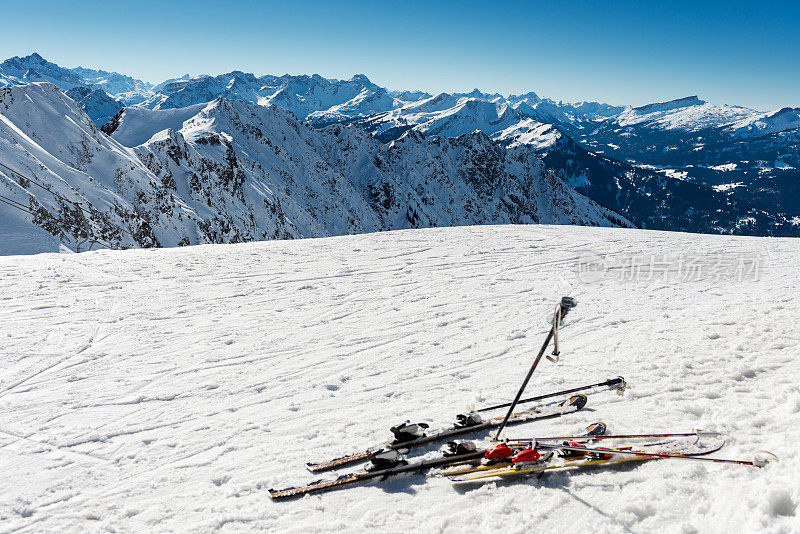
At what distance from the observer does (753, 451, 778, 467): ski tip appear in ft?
14.3

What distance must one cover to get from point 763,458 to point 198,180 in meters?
98.3

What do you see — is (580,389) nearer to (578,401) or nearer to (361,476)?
(578,401)

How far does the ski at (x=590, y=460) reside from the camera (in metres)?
4.77

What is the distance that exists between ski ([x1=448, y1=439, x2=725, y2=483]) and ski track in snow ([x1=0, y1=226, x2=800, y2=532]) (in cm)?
12

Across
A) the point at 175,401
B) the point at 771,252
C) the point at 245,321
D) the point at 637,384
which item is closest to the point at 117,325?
the point at 245,321

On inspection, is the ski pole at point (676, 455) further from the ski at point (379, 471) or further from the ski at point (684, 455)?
the ski at point (379, 471)

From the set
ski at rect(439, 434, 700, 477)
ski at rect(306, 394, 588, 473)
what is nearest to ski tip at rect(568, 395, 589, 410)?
ski at rect(306, 394, 588, 473)

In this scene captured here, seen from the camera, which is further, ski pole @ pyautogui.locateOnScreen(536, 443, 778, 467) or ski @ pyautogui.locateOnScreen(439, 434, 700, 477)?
ski @ pyautogui.locateOnScreen(439, 434, 700, 477)

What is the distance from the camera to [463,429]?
5746 mm

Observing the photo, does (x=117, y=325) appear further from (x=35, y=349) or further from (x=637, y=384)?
(x=637, y=384)

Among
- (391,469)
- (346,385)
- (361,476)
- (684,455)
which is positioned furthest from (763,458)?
(346,385)

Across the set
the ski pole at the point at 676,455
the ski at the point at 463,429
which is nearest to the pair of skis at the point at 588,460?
the ski pole at the point at 676,455

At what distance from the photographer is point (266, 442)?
587 centimetres

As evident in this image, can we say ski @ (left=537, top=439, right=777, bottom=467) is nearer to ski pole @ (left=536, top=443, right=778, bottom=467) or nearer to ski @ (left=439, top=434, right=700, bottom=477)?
ski pole @ (left=536, top=443, right=778, bottom=467)
